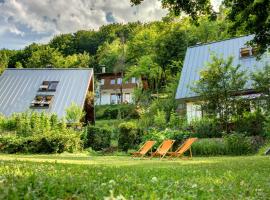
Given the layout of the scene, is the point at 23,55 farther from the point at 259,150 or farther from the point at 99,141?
the point at 259,150

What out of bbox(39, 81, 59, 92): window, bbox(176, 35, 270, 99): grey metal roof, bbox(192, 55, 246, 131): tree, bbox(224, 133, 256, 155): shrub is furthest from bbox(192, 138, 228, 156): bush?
bbox(39, 81, 59, 92): window

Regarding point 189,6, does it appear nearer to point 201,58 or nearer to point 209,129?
point 209,129

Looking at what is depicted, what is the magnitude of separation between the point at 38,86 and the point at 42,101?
2.84 meters

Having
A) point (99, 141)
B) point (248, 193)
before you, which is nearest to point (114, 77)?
point (99, 141)

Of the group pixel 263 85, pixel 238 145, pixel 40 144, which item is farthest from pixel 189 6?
pixel 40 144

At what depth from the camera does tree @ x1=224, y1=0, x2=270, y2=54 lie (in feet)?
44.8

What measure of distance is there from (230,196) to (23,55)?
82.2m

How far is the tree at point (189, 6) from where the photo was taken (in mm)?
14695

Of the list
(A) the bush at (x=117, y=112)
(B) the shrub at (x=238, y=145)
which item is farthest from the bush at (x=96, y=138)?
(A) the bush at (x=117, y=112)

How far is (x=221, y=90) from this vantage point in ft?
81.9

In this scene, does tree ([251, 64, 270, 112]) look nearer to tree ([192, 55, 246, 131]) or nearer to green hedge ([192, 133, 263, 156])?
tree ([192, 55, 246, 131])

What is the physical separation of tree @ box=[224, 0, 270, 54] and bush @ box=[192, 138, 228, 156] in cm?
767

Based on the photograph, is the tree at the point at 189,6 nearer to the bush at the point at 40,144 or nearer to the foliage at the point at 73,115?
the bush at the point at 40,144

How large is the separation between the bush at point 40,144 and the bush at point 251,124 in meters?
9.54
